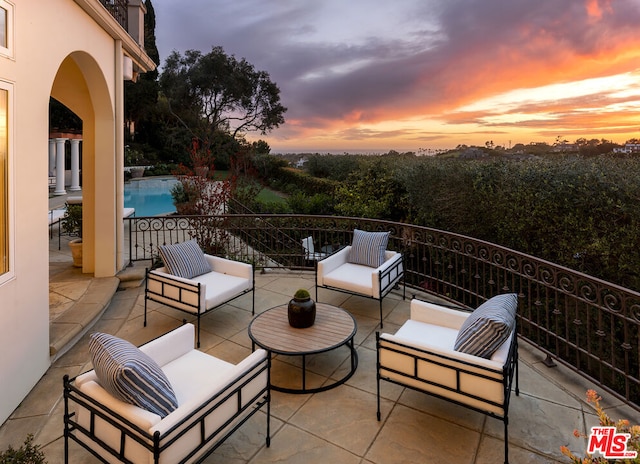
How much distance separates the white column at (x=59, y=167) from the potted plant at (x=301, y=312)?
15986 mm

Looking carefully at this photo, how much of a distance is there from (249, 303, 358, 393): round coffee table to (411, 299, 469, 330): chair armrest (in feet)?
2.07

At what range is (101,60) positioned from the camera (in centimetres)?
501

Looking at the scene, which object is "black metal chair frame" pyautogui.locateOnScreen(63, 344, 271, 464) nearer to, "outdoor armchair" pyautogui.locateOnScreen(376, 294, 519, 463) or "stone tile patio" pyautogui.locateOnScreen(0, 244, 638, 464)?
"stone tile patio" pyautogui.locateOnScreen(0, 244, 638, 464)

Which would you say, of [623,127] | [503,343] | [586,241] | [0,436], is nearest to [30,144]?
[0,436]

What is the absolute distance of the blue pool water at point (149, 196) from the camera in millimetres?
16003

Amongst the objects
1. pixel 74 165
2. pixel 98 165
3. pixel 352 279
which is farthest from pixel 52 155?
pixel 352 279

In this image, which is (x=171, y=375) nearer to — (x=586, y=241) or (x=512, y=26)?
(x=586, y=241)

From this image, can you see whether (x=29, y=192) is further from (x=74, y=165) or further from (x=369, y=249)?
(x=74, y=165)

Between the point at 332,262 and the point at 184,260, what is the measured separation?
6.51 ft

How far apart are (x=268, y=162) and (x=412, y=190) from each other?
1400 centimetres

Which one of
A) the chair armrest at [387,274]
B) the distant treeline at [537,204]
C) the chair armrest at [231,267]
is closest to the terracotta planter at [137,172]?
the distant treeline at [537,204]

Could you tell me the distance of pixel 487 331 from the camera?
2486 mm

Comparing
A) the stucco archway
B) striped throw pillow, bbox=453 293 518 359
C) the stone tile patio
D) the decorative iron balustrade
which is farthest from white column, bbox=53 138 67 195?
striped throw pillow, bbox=453 293 518 359

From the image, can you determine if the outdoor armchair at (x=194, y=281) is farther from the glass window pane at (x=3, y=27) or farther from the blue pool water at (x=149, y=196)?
the blue pool water at (x=149, y=196)
